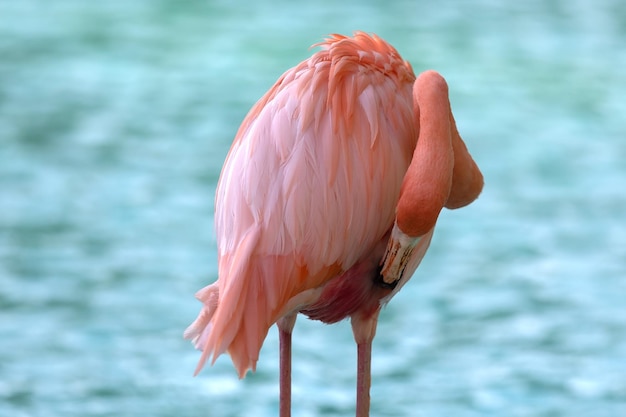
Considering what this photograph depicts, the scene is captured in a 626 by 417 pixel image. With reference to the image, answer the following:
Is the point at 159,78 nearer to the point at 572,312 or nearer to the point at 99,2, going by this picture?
the point at 99,2

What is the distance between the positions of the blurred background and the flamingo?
1308 mm

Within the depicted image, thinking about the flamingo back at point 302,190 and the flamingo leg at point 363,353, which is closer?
the flamingo back at point 302,190

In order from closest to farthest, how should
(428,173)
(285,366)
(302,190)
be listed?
(428,173), (302,190), (285,366)

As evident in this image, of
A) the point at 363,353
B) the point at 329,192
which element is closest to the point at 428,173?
the point at 329,192

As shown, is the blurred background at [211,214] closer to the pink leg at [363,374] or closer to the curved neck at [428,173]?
the pink leg at [363,374]

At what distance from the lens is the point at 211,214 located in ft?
18.6

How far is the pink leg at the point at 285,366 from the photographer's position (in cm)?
310

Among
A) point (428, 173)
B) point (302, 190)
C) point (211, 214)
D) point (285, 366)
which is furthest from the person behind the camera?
point (211, 214)

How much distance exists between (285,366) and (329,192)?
597 mm

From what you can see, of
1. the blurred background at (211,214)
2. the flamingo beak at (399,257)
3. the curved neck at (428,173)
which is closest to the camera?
the curved neck at (428,173)

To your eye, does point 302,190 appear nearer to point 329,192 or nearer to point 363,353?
point 329,192

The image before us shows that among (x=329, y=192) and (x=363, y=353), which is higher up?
(x=329, y=192)

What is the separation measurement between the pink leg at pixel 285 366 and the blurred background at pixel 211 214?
3.04 feet

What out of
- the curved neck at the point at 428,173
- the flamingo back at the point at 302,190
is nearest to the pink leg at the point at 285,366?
the flamingo back at the point at 302,190
